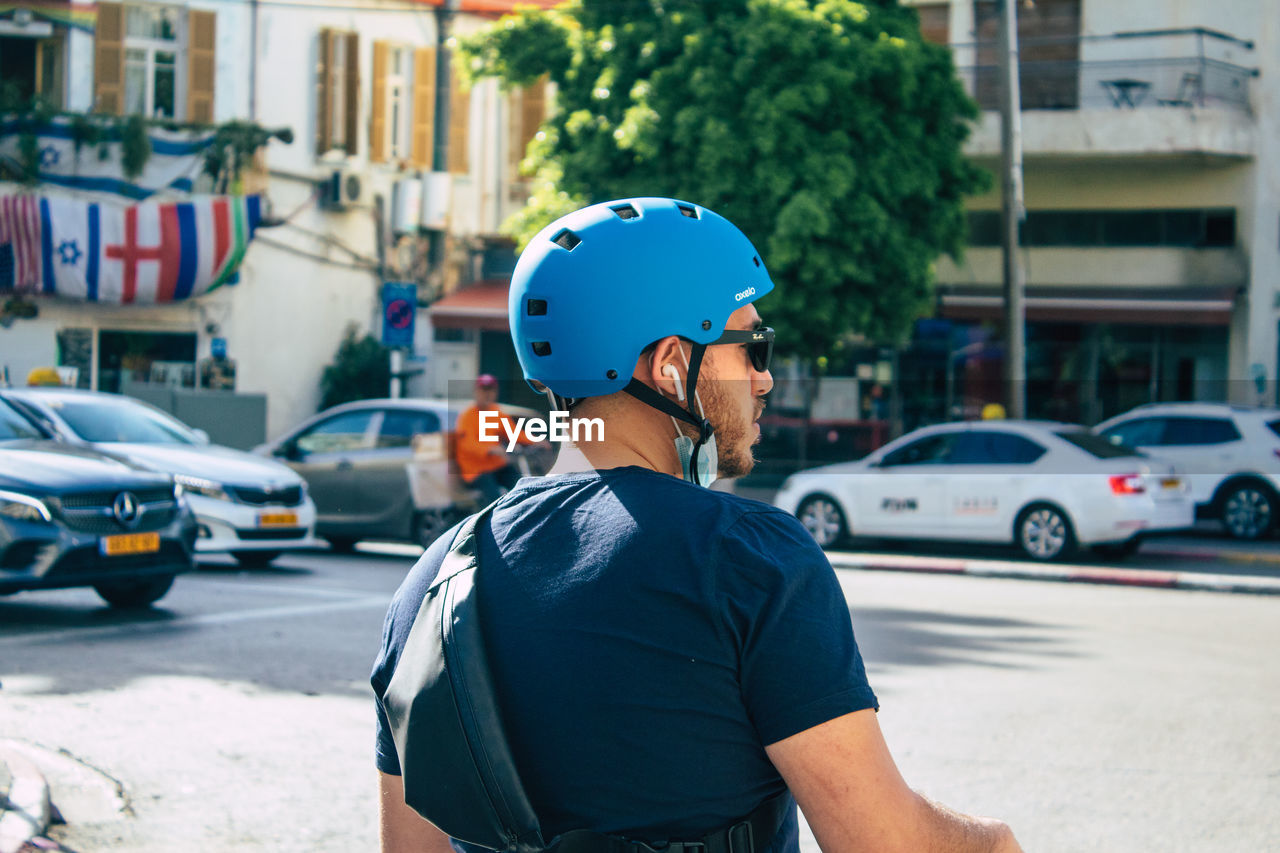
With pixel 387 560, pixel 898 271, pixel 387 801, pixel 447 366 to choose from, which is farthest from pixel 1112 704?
pixel 447 366

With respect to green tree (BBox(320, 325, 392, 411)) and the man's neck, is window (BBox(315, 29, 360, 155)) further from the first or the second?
the man's neck

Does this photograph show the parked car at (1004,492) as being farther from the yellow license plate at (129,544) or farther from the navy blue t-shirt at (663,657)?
the navy blue t-shirt at (663,657)

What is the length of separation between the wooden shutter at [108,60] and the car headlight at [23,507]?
14689mm

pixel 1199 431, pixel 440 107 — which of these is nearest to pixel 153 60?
pixel 440 107

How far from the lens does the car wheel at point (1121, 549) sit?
15.7 meters

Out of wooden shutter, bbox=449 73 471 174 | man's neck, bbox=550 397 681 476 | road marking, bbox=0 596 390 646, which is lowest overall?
road marking, bbox=0 596 390 646

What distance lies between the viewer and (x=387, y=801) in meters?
1.80

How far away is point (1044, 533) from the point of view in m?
15.1

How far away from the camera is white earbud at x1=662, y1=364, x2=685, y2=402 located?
1709 millimetres

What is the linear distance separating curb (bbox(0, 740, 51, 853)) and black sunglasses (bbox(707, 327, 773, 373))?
12.1 feet

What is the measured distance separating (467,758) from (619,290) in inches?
22.6

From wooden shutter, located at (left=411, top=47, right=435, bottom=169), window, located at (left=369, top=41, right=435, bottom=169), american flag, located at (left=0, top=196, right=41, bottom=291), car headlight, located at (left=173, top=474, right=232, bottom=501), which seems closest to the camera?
car headlight, located at (left=173, top=474, right=232, bottom=501)

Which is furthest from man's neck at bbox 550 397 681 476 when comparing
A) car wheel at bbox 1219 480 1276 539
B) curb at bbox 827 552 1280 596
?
car wheel at bbox 1219 480 1276 539

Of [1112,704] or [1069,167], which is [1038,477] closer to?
[1112,704]
